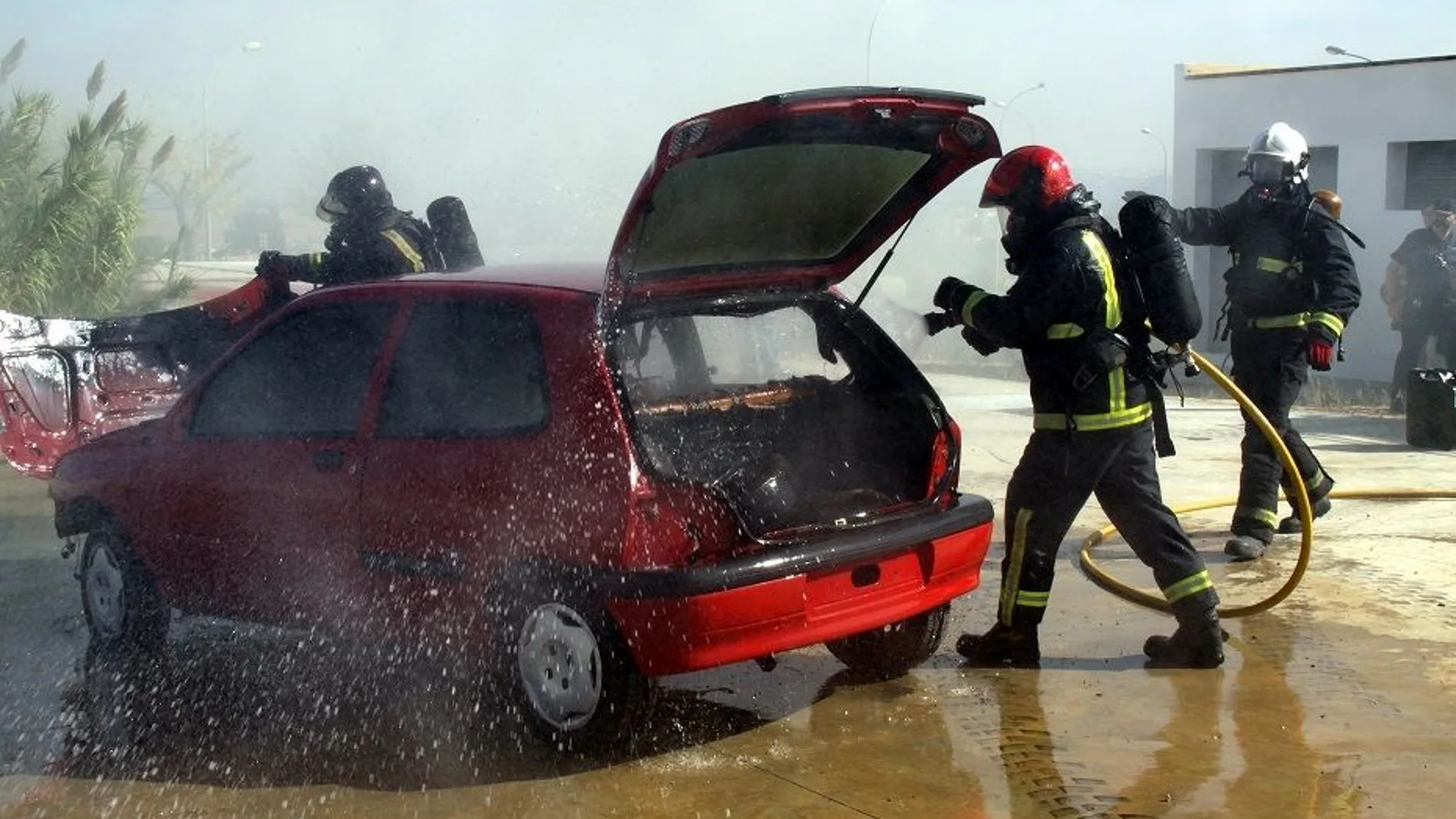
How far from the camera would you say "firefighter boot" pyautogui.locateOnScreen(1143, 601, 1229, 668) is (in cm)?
518

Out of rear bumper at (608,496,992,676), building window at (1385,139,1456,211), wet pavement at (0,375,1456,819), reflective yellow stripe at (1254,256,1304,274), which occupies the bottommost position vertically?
wet pavement at (0,375,1456,819)

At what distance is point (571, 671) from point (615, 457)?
2.05 feet

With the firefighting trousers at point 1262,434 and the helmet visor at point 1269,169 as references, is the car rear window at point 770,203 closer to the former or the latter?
the helmet visor at point 1269,169

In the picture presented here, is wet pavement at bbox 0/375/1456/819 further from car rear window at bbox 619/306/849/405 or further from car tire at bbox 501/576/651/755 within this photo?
car rear window at bbox 619/306/849/405

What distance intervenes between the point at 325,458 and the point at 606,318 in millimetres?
1057

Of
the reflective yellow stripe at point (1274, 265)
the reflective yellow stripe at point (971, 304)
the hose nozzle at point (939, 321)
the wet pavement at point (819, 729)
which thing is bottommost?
the wet pavement at point (819, 729)

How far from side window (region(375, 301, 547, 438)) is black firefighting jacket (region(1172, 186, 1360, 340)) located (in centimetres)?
337

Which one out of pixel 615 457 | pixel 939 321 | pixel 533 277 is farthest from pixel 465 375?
pixel 939 321

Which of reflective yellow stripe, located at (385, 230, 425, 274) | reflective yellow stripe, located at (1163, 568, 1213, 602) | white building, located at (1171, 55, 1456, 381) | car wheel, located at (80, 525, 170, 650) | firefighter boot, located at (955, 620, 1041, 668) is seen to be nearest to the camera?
reflective yellow stripe, located at (1163, 568, 1213, 602)

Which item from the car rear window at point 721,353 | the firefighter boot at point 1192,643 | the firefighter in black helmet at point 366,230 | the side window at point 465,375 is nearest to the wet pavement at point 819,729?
the firefighter boot at point 1192,643

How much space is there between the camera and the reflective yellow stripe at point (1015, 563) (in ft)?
17.2

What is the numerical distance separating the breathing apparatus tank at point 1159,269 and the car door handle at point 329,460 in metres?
2.60

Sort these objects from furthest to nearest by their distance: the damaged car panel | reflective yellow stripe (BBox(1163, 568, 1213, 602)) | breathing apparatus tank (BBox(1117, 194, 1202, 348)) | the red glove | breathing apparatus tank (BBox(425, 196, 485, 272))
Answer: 1. breathing apparatus tank (BBox(425, 196, 485, 272))
2. the damaged car panel
3. the red glove
4. reflective yellow stripe (BBox(1163, 568, 1213, 602))
5. breathing apparatus tank (BBox(1117, 194, 1202, 348))

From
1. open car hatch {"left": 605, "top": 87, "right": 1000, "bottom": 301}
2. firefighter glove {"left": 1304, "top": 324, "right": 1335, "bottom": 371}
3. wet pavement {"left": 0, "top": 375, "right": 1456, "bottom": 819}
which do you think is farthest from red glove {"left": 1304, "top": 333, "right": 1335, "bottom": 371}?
open car hatch {"left": 605, "top": 87, "right": 1000, "bottom": 301}
